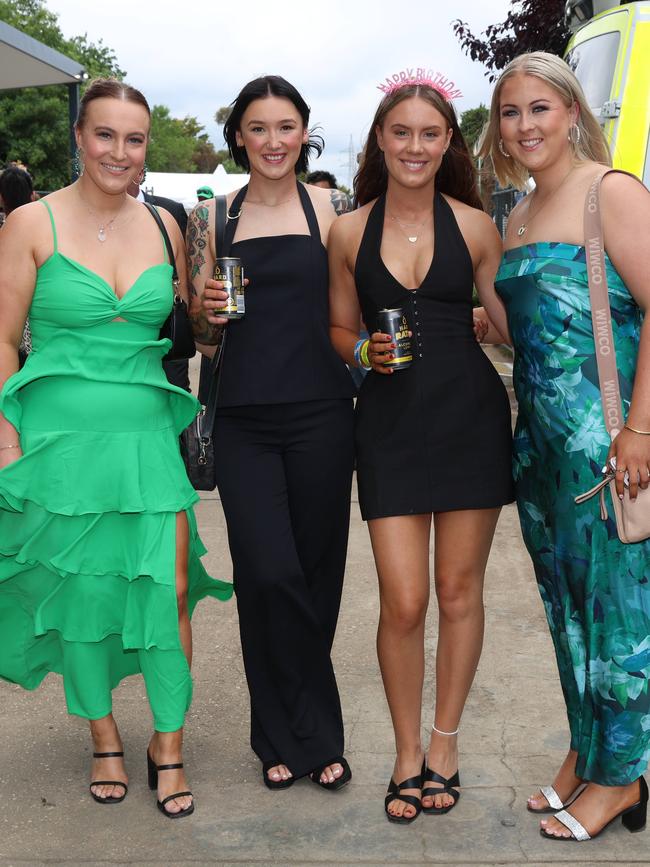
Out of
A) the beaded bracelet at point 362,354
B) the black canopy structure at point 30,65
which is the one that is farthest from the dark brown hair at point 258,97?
the black canopy structure at point 30,65

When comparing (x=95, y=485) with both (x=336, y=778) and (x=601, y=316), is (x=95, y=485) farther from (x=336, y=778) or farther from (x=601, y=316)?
(x=601, y=316)

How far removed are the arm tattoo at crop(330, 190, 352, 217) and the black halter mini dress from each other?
35 cm

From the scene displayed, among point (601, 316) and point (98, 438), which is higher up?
point (601, 316)

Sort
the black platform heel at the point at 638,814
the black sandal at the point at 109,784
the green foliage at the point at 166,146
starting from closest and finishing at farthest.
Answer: the black platform heel at the point at 638,814 → the black sandal at the point at 109,784 → the green foliage at the point at 166,146

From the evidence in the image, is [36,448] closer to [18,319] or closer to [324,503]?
[18,319]

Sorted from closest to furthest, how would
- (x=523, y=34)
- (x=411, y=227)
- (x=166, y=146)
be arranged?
1. (x=411, y=227)
2. (x=523, y=34)
3. (x=166, y=146)

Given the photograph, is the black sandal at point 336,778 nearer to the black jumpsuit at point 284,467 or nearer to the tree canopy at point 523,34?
the black jumpsuit at point 284,467

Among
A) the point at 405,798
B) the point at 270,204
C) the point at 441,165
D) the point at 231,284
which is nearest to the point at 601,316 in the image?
the point at 441,165

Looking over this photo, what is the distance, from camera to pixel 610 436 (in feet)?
10.5

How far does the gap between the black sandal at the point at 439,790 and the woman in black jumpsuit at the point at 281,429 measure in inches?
11.3

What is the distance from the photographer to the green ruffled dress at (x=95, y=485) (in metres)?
3.49

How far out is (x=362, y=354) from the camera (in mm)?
3488

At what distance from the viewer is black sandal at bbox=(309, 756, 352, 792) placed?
3.68m

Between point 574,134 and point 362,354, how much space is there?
92 cm
